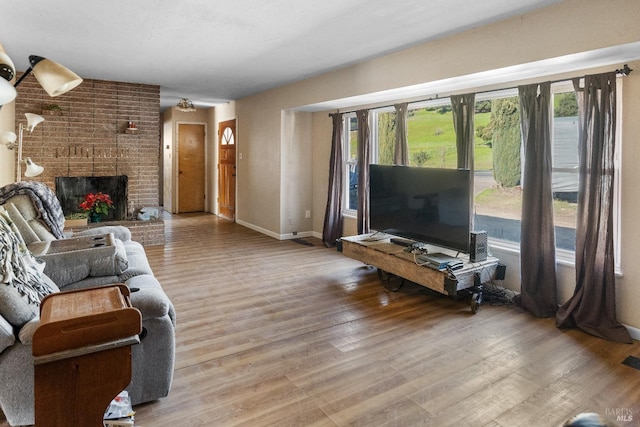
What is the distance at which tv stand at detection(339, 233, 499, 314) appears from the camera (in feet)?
11.4

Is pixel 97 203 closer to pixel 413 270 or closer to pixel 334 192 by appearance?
pixel 334 192

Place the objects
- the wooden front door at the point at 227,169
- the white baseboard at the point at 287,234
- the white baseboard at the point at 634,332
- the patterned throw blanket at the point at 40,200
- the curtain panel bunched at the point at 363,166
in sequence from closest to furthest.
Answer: the white baseboard at the point at 634,332 → the patterned throw blanket at the point at 40,200 → the curtain panel bunched at the point at 363,166 → the white baseboard at the point at 287,234 → the wooden front door at the point at 227,169

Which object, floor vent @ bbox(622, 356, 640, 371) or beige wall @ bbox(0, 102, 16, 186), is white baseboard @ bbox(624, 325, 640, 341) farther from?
beige wall @ bbox(0, 102, 16, 186)

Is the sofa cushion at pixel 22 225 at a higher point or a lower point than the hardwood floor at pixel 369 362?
higher

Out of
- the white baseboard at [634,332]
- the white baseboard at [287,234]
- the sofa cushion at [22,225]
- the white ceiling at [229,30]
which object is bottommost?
the white baseboard at [634,332]

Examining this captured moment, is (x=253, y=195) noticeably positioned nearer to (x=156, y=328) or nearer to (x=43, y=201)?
(x=43, y=201)

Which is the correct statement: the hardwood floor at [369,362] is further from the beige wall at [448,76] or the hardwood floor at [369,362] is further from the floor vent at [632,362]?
the beige wall at [448,76]

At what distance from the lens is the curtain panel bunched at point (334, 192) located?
5.96 m

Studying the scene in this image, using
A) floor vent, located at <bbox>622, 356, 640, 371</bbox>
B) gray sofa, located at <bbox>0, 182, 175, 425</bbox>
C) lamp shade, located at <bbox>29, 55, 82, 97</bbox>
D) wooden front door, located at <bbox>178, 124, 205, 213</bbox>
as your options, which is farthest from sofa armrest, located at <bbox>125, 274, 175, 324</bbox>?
wooden front door, located at <bbox>178, 124, 205, 213</bbox>

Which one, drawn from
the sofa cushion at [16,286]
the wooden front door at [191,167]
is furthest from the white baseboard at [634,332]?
the wooden front door at [191,167]

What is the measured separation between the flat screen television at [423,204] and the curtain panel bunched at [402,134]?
45 centimetres

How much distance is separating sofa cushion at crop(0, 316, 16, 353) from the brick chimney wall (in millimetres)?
4902

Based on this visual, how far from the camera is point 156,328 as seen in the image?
2.18 m

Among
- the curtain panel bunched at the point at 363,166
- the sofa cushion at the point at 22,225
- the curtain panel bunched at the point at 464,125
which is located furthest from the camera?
the curtain panel bunched at the point at 363,166
